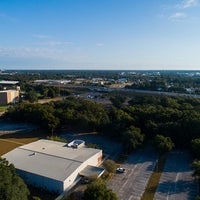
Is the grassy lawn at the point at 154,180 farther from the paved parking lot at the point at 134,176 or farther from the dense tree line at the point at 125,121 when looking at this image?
the dense tree line at the point at 125,121

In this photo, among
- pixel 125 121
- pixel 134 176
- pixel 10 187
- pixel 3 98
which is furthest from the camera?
pixel 3 98

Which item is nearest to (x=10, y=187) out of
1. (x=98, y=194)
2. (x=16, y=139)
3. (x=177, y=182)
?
(x=98, y=194)

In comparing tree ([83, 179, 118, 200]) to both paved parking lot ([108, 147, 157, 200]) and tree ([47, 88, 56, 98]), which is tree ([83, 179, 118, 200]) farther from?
tree ([47, 88, 56, 98])

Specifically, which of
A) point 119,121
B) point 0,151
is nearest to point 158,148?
point 119,121

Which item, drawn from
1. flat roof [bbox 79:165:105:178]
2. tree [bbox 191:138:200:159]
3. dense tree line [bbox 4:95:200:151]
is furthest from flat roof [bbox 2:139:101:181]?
tree [bbox 191:138:200:159]

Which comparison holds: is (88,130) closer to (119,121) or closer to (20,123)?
(119,121)

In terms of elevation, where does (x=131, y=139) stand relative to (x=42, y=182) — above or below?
above

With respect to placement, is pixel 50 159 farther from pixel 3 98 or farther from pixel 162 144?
pixel 3 98
